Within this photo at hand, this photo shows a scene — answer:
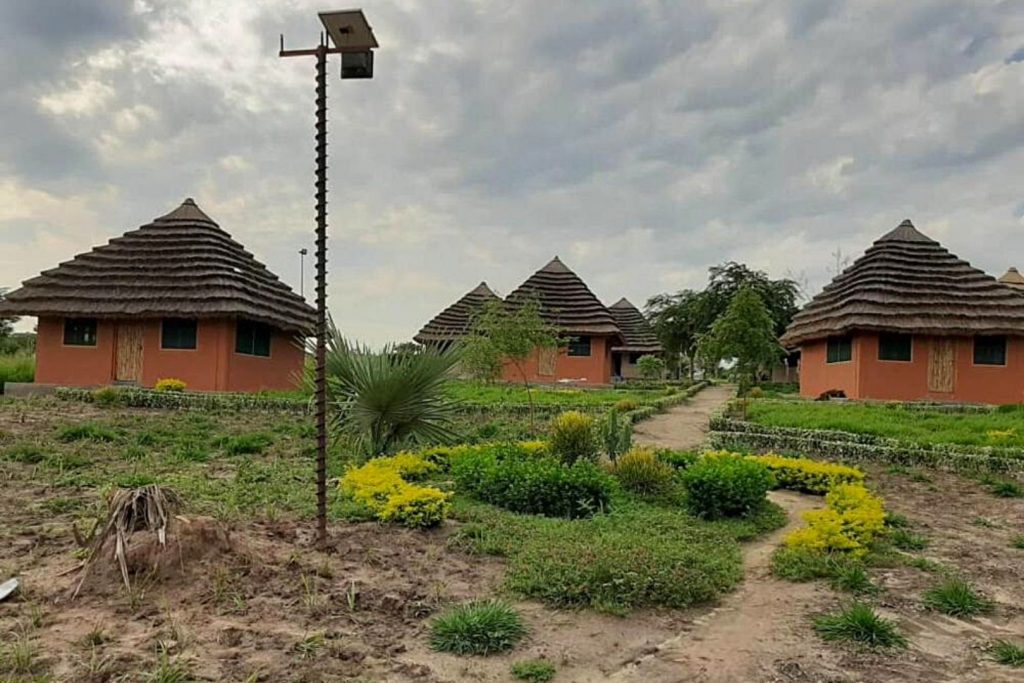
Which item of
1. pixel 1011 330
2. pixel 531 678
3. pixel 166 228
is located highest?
pixel 166 228

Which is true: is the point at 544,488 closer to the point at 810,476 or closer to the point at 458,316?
the point at 810,476

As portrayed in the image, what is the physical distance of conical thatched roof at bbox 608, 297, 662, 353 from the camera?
141 ft

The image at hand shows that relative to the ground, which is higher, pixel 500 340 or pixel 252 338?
pixel 500 340

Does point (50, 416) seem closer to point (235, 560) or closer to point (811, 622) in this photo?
point (235, 560)

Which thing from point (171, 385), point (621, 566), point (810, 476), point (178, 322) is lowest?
point (621, 566)

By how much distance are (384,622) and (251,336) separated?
19625 mm

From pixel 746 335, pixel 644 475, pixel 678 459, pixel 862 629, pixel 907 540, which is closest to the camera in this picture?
pixel 862 629

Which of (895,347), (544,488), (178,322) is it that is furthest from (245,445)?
(895,347)

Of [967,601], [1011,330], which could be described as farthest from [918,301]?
[967,601]

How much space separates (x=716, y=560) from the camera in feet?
18.5

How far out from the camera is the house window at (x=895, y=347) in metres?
22.8

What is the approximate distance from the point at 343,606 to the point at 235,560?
920mm

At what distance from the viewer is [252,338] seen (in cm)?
2272

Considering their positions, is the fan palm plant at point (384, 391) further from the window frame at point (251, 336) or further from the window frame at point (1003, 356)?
the window frame at point (1003, 356)
